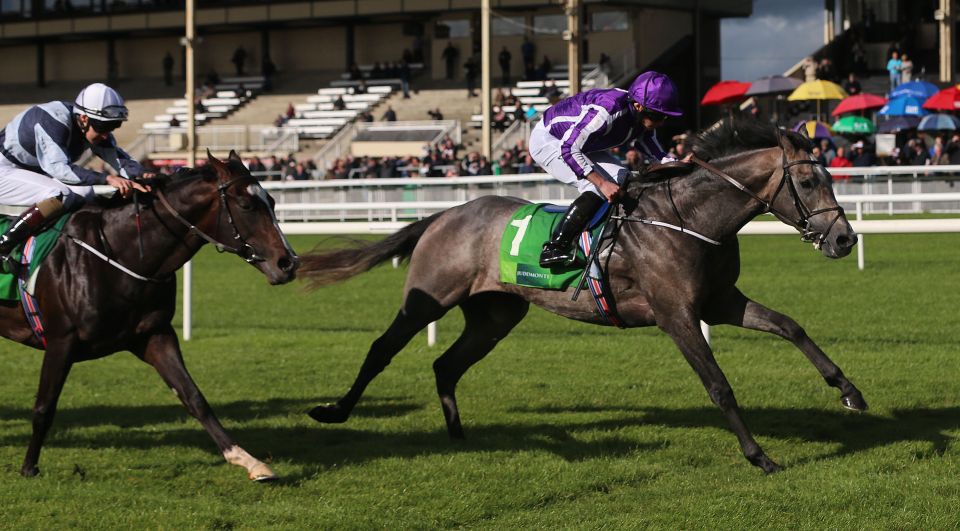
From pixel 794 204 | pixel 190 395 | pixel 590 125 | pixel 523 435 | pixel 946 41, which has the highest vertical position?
pixel 946 41

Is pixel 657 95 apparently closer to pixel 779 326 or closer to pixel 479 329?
pixel 779 326

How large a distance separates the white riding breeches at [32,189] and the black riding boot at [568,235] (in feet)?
6.86

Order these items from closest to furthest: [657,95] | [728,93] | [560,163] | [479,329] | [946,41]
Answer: [657,95] → [560,163] → [479,329] → [728,93] → [946,41]

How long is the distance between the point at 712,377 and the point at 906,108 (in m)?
17.6

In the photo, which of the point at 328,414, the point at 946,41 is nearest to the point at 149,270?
the point at 328,414

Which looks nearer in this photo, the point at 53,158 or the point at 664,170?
the point at 53,158

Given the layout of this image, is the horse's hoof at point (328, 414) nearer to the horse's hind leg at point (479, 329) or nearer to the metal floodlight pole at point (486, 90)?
the horse's hind leg at point (479, 329)

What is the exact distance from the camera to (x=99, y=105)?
5664 mm

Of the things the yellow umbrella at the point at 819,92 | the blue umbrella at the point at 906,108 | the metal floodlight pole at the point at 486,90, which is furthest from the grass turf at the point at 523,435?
the metal floodlight pole at the point at 486,90

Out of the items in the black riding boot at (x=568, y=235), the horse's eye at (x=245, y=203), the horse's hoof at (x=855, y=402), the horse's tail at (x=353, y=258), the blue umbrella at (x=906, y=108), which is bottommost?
the horse's hoof at (x=855, y=402)

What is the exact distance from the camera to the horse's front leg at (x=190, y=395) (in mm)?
5364

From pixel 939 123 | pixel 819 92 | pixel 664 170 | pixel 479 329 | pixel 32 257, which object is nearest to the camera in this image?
pixel 32 257

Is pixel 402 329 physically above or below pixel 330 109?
below

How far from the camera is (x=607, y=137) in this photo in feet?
20.3
